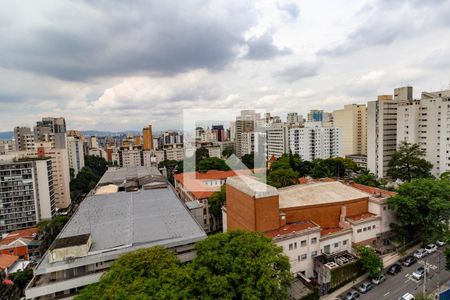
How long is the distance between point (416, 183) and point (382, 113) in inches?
976

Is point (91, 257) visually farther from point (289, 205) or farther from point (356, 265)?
point (356, 265)

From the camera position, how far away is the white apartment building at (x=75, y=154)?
6041 centimetres

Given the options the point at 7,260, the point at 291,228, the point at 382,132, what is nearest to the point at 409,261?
the point at 291,228

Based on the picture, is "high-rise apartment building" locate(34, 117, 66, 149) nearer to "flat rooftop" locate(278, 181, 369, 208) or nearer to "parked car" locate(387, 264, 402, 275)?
→ "flat rooftop" locate(278, 181, 369, 208)

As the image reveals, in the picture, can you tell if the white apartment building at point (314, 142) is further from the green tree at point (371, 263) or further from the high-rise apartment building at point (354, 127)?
the green tree at point (371, 263)

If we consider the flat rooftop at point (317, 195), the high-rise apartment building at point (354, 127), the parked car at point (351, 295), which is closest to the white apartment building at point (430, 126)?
the flat rooftop at point (317, 195)

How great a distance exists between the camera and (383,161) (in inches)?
1655

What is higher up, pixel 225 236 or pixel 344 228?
pixel 225 236

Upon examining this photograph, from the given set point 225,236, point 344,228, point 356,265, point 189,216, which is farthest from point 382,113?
point 225,236

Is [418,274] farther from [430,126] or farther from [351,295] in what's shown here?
[430,126]

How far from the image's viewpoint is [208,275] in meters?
11.9

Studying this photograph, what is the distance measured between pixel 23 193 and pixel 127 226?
83.5ft

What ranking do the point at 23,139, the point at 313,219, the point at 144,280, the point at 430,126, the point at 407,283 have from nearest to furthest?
1. the point at 144,280
2. the point at 407,283
3. the point at 313,219
4. the point at 430,126
5. the point at 23,139

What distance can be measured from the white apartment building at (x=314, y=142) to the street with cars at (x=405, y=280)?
3726 centimetres
